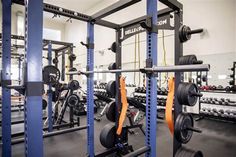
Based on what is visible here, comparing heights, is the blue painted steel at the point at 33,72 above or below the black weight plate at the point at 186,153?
above

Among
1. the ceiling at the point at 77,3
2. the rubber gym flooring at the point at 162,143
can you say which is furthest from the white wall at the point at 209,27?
the ceiling at the point at 77,3

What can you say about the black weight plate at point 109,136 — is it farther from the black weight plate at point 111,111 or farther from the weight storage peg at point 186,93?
the weight storage peg at point 186,93

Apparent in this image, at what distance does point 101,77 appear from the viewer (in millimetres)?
8414

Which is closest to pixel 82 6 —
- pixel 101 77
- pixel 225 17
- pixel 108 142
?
pixel 101 77

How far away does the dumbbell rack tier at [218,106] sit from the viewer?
173 inches

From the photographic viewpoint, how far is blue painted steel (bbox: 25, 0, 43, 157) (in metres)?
0.96

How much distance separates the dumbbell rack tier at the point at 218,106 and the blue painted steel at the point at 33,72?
478 centimetres

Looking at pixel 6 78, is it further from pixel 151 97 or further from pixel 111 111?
pixel 151 97

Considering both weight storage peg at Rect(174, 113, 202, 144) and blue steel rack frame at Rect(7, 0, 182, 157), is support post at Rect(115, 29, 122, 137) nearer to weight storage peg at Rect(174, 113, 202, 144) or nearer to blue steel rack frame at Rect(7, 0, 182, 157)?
blue steel rack frame at Rect(7, 0, 182, 157)

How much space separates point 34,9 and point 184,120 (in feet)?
5.06

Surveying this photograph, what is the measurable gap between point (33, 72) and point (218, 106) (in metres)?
5.06

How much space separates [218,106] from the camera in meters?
4.72

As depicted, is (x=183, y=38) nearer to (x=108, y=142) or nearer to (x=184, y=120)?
(x=184, y=120)

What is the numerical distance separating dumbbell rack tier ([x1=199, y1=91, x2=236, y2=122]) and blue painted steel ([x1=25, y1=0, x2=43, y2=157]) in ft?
15.7
